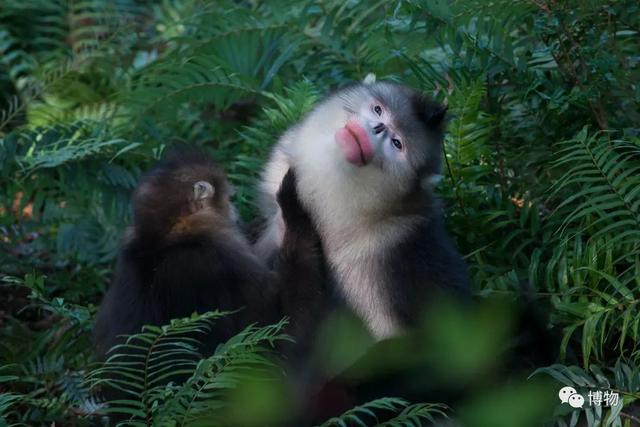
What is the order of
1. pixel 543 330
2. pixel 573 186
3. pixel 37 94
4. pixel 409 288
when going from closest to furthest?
pixel 409 288 → pixel 543 330 → pixel 573 186 → pixel 37 94

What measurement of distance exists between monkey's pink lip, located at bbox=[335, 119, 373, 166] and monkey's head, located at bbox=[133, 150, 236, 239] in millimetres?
665

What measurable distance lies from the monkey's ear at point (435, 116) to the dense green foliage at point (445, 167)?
68cm

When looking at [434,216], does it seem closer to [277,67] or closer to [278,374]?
[278,374]

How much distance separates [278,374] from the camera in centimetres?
434

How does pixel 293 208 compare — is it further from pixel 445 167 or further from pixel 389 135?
pixel 445 167

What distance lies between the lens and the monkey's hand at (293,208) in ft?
15.0

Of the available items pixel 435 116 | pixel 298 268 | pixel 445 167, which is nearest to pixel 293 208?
pixel 298 268

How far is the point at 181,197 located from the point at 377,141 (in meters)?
0.87

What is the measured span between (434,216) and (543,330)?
77cm

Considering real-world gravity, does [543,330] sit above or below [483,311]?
below

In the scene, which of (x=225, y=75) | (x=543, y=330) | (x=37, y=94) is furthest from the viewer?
(x=37, y=94)

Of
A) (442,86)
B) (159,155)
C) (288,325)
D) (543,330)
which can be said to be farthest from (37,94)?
(543,330)

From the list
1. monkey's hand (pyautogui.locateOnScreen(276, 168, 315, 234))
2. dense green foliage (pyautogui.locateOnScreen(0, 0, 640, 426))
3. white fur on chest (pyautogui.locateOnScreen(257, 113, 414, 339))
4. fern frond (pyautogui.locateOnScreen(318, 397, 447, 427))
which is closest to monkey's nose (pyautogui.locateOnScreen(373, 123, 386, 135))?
white fur on chest (pyautogui.locateOnScreen(257, 113, 414, 339))

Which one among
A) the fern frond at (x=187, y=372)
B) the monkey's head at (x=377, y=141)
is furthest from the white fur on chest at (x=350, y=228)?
the fern frond at (x=187, y=372)
